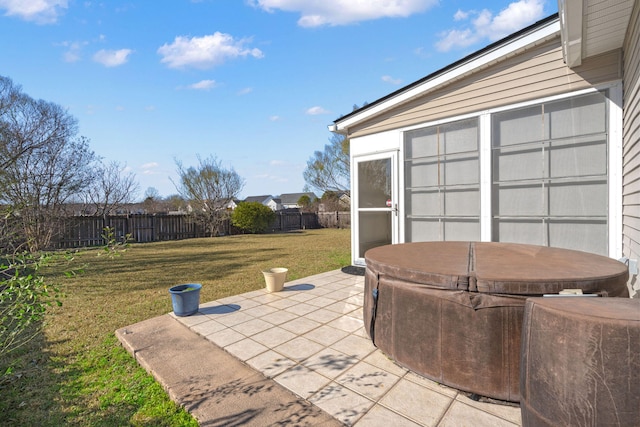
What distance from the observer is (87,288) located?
5.07 meters

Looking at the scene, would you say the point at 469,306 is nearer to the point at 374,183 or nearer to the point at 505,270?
the point at 505,270

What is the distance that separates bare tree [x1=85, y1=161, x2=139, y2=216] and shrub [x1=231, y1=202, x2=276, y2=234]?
4.86m

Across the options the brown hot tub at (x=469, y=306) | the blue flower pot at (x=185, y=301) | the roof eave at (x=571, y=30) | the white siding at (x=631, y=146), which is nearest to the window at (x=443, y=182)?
the roof eave at (x=571, y=30)

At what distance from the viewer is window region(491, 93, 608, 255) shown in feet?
10.6

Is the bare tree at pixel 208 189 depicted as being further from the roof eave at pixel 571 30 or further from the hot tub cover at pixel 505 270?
the roof eave at pixel 571 30

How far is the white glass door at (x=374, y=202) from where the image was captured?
5.03 m

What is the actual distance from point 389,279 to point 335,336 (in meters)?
0.97

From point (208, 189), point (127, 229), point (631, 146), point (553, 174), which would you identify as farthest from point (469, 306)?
point (208, 189)

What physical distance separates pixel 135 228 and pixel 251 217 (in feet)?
17.5

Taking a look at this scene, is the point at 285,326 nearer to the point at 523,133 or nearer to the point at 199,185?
the point at 523,133

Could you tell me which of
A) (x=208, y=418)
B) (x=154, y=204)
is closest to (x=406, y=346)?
(x=208, y=418)

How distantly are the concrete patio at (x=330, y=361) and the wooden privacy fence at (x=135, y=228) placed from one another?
6.75m

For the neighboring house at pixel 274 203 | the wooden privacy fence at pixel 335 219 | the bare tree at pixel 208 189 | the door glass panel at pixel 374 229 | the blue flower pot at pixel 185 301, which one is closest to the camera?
the blue flower pot at pixel 185 301

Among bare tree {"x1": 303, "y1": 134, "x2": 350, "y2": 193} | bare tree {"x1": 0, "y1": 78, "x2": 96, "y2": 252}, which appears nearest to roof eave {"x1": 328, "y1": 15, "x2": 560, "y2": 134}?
bare tree {"x1": 0, "y1": 78, "x2": 96, "y2": 252}
